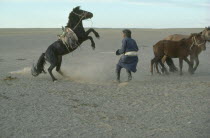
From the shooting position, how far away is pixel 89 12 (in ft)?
42.7

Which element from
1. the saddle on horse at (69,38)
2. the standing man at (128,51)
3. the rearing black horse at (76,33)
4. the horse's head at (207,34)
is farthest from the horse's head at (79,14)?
the horse's head at (207,34)

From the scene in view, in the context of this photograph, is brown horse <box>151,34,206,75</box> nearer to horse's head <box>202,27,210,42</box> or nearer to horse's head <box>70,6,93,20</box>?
horse's head <box>202,27,210,42</box>

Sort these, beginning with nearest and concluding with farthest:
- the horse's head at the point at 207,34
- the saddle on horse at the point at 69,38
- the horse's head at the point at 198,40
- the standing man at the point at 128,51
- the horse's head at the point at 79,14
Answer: the standing man at the point at 128,51, the saddle on horse at the point at 69,38, the horse's head at the point at 79,14, the horse's head at the point at 198,40, the horse's head at the point at 207,34

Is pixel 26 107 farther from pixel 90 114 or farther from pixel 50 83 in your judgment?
pixel 50 83

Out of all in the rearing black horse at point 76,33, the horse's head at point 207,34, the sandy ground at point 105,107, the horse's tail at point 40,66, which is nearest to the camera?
the sandy ground at point 105,107

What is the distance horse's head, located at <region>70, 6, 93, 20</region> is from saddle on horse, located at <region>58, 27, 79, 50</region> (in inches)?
20.3

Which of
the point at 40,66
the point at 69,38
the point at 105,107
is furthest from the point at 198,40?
the point at 105,107

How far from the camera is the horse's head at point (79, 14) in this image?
12.9 m

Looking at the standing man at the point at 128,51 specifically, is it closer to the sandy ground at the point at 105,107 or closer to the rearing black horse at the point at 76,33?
the sandy ground at the point at 105,107

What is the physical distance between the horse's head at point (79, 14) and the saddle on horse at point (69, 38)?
0.51 meters

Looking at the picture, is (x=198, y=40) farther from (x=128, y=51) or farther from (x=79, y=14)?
(x=79, y=14)

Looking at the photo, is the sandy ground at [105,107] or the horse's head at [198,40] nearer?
the sandy ground at [105,107]

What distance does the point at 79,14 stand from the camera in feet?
42.5

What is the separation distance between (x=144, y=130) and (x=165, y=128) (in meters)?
0.37
